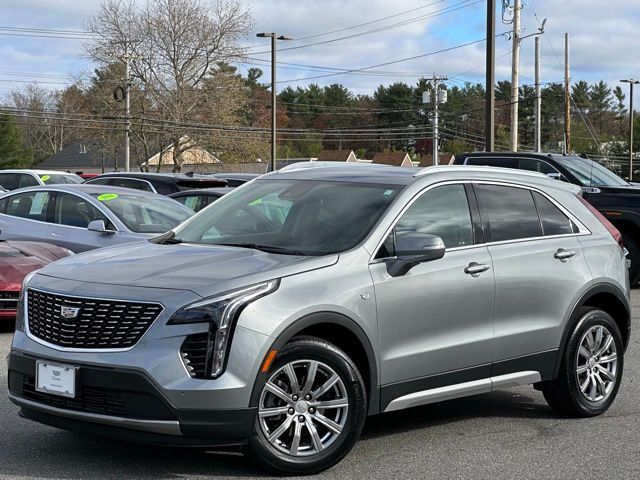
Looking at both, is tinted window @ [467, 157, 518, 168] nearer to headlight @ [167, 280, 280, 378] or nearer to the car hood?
the car hood

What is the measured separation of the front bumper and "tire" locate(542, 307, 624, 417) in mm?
2678

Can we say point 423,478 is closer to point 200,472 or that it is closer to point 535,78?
point 200,472

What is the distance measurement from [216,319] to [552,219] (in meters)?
3.00

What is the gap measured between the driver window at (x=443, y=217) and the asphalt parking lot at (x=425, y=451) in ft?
4.23

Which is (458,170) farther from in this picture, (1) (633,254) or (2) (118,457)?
(1) (633,254)

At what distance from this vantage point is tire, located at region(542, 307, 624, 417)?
655 cm

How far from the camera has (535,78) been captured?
47.3 metres

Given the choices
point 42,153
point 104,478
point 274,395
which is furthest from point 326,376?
point 42,153

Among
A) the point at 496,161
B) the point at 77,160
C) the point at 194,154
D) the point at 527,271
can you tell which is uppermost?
the point at 77,160

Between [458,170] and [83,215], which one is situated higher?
[458,170]

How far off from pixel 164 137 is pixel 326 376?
61.7 meters

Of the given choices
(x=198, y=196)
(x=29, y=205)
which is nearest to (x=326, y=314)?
(x=29, y=205)

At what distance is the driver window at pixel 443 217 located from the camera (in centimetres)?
581

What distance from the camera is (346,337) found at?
210 inches
